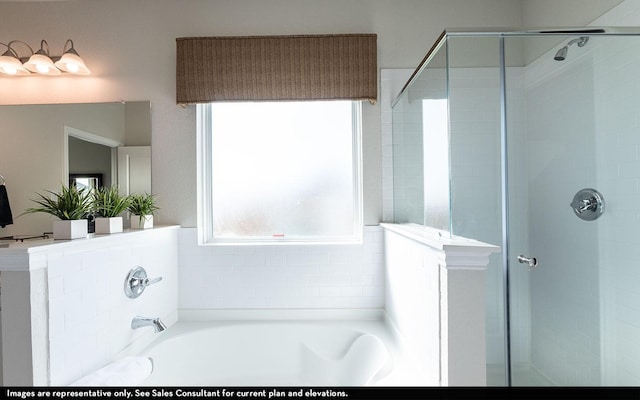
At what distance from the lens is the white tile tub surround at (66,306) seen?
1258mm

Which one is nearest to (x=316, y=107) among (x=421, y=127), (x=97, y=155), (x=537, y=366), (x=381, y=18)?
(x=381, y=18)

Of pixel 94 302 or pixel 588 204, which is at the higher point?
pixel 588 204

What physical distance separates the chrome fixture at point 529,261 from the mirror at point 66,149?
2.16 m

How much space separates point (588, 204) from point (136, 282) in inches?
85.6

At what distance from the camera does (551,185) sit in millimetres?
1593

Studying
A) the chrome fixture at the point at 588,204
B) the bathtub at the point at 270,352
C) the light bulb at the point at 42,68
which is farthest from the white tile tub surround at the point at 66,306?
the chrome fixture at the point at 588,204

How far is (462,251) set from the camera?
1.19 meters

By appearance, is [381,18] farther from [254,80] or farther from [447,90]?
[447,90]

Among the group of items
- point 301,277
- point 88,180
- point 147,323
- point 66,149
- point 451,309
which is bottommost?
point 147,323

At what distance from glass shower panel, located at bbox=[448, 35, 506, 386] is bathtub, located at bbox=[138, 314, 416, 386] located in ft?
2.12

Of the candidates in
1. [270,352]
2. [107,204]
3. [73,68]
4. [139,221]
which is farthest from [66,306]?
[73,68]

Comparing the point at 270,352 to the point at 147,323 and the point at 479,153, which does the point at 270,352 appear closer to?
the point at 147,323

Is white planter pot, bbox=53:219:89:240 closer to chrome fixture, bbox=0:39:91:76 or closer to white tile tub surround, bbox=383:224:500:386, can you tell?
chrome fixture, bbox=0:39:91:76
